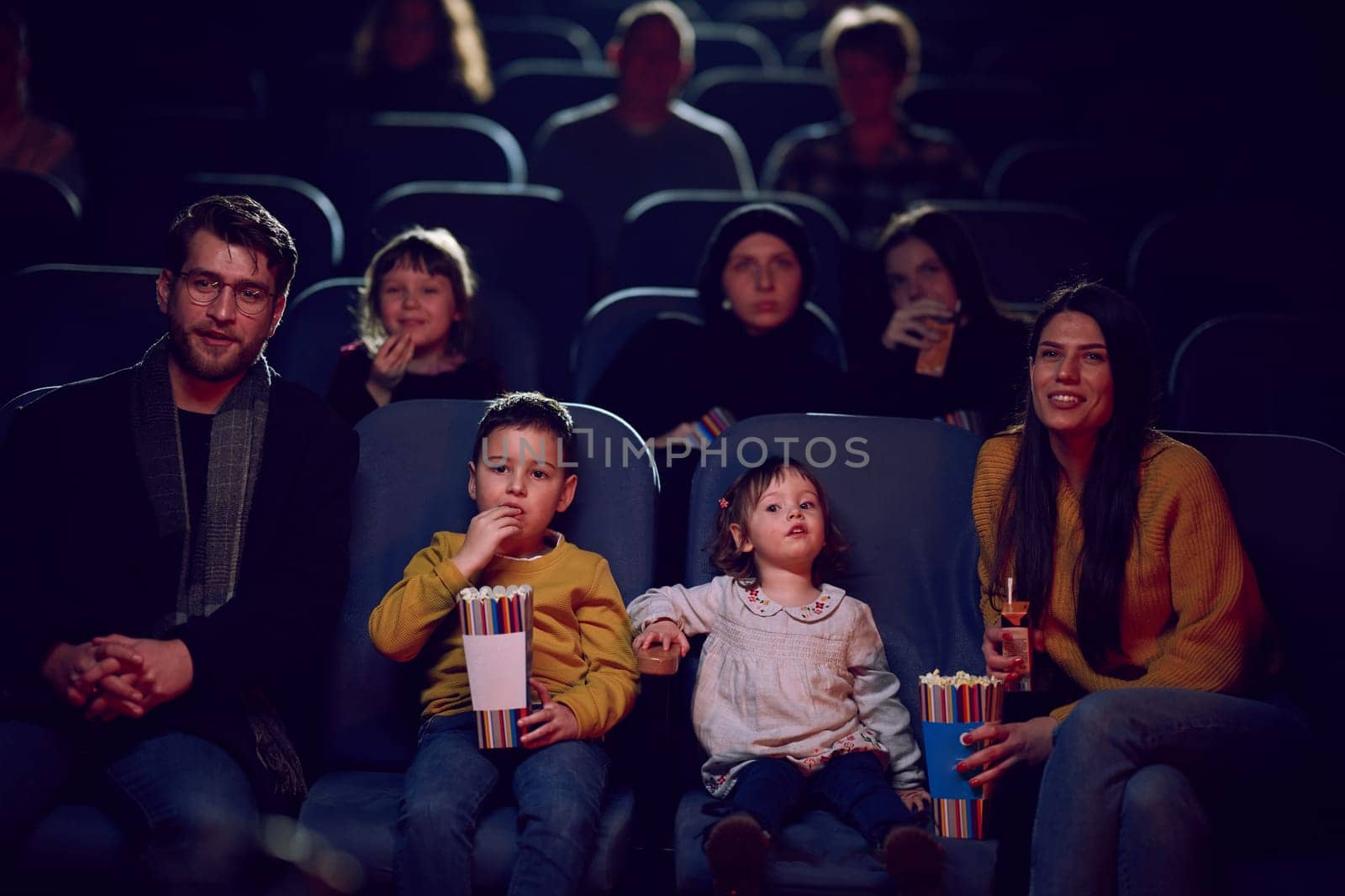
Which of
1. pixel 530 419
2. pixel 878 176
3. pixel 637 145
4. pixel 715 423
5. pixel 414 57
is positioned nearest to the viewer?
pixel 530 419

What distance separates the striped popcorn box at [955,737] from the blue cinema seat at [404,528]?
0.42m

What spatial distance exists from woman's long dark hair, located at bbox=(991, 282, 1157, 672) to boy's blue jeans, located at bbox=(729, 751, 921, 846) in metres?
0.36

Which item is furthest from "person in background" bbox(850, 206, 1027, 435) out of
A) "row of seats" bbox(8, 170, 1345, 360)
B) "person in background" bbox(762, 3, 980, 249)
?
"person in background" bbox(762, 3, 980, 249)

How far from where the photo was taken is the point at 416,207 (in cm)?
328

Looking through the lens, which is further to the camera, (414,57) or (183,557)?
(414,57)

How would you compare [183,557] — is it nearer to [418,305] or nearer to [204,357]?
[204,357]

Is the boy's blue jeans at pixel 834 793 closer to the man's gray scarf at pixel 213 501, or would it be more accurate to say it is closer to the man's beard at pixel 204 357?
the man's gray scarf at pixel 213 501

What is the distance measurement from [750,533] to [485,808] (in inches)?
22.3

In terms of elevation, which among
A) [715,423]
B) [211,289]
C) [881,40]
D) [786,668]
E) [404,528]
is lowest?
[786,668]

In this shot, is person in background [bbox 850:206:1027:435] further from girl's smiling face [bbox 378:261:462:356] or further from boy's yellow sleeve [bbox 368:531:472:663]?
boy's yellow sleeve [bbox 368:531:472:663]

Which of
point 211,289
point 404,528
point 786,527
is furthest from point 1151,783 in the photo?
point 211,289

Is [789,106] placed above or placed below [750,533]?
above

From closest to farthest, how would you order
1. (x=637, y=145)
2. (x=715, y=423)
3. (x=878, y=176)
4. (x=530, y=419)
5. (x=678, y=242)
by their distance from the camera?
1. (x=530, y=419)
2. (x=715, y=423)
3. (x=678, y=242)
4. (x=878, y=176)
5. (x=637, y=145)

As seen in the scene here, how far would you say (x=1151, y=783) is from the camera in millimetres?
1681
